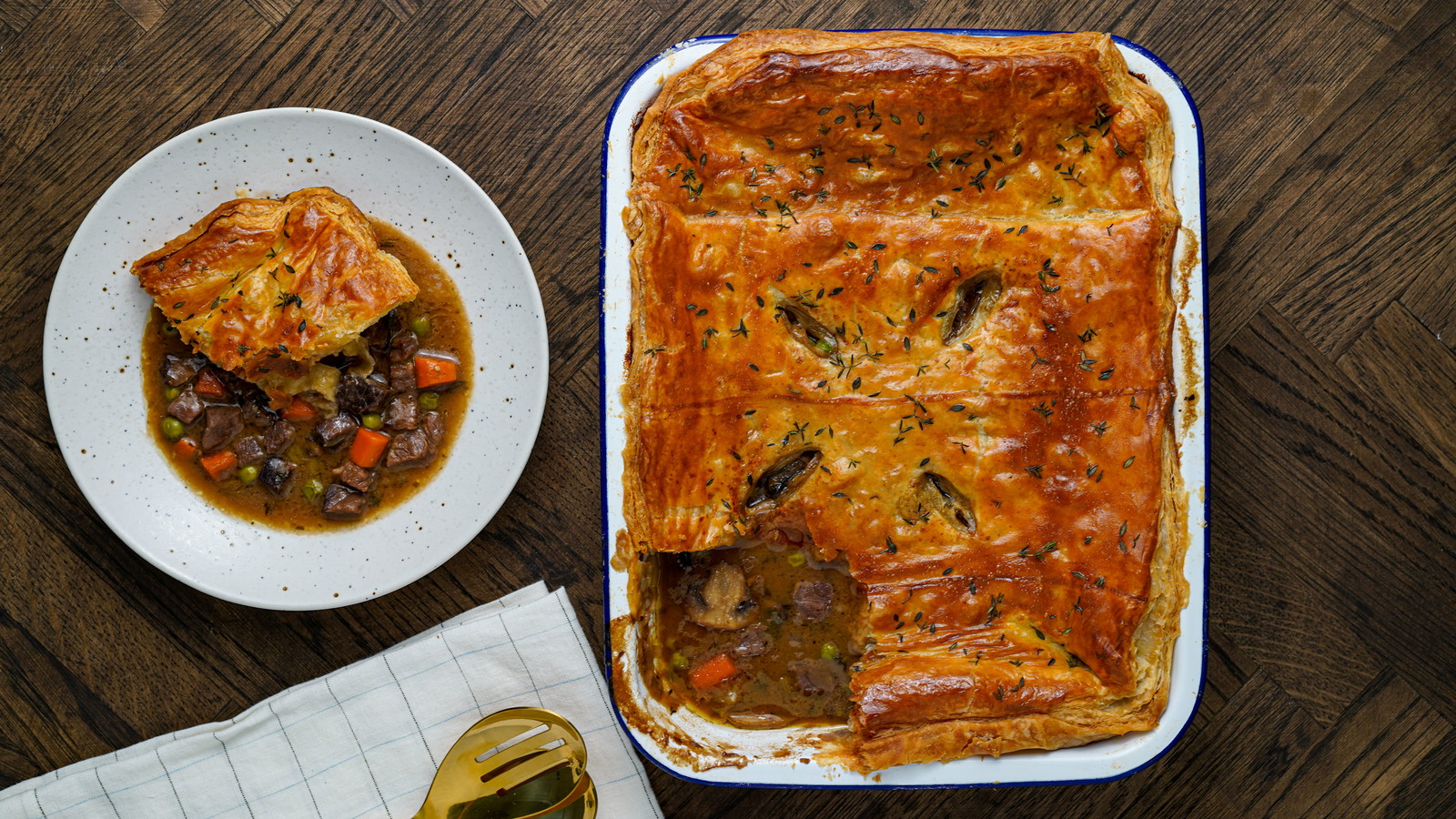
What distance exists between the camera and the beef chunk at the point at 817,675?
2969 mm

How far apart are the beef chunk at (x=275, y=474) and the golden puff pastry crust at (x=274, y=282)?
15.1 inches

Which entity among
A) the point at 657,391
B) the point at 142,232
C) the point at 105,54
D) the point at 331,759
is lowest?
the point at 331,759

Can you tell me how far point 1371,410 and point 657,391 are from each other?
2676 millimetres

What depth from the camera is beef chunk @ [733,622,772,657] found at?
2.97 meters

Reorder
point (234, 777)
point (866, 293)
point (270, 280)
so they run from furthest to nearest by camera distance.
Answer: point (234, 777) → point (270, 280) → point (866, 293)

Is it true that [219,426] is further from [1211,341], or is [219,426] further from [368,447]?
[1211,341]

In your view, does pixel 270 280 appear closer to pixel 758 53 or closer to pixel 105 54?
pixel 105 54

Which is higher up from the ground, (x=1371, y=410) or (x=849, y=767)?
(x=1371, y=410)

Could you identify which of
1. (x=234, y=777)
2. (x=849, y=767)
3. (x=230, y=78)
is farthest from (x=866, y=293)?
(x=234, y=777)

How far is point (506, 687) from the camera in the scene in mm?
3156

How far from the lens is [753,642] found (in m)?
2.97

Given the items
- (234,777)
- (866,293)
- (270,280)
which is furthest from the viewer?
(234,777)

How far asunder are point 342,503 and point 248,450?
16.7 inches

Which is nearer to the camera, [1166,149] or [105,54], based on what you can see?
[1166,149]
